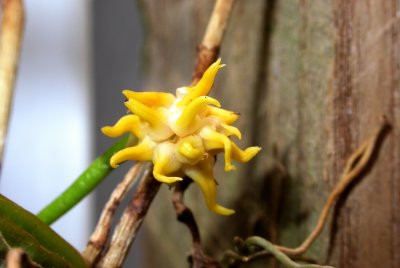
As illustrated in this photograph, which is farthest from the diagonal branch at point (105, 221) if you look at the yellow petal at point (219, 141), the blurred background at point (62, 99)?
the blurred background at point (62, 99)

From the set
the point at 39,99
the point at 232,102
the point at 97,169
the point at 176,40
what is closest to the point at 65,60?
the point at 39,99

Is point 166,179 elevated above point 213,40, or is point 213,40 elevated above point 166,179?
point 213,40

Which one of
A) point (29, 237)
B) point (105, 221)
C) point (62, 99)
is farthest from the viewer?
→ point (62, 99)

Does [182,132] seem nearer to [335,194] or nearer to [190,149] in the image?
[190,149]

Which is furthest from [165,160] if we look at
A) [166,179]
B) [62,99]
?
[62,99]

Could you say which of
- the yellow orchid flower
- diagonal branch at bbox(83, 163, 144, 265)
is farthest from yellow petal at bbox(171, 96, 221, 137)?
diagonal branch at bbox(83, 163, 144, 265)

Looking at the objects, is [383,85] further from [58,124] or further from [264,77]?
[58,124]

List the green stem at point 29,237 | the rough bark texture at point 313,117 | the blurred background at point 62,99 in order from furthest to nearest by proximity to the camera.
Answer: the blurred background at point 62,99
the rough bark texture at point 313,117
the green stem at point 29,237

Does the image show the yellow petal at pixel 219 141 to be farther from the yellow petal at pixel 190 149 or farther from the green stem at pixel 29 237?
the green stem at pixel 29 237
